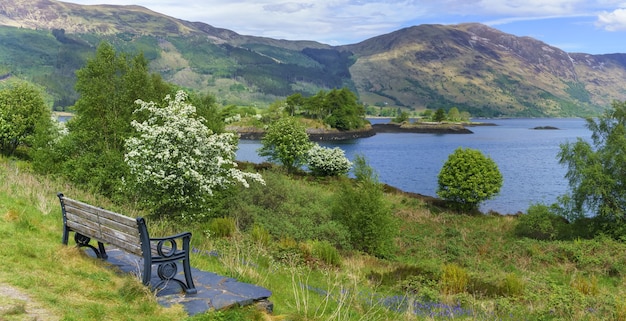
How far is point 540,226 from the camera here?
1123 inches

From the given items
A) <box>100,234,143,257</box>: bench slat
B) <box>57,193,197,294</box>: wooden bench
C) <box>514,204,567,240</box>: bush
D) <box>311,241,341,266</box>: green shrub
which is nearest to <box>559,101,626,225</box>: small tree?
<box>514,204,567,240</box>: bush

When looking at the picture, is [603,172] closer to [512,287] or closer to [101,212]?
[512,287]

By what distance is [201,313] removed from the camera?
6.09 meters

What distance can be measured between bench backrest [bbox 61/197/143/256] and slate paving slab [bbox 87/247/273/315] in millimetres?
638

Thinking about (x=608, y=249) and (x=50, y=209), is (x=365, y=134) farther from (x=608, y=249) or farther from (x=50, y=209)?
(x=50, y=209)

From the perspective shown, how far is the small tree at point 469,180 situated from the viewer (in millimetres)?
35438

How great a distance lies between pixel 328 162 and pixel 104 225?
3921 centimetres

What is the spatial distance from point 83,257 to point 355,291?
16.2ft

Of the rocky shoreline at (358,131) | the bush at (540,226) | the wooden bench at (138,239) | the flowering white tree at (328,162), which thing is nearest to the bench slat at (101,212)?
the wooden bench at (138,239)

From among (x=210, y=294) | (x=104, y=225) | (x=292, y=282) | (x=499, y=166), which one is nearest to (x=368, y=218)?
(x=292, y=282)

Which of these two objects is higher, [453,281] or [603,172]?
[603,172]

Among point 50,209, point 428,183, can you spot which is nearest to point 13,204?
point 50,209

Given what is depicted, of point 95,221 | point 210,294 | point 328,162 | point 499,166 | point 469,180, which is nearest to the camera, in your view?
point 210,294

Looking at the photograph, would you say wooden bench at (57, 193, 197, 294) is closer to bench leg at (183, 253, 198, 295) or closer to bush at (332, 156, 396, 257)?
bench leg at (183, 253, 198, 295)
